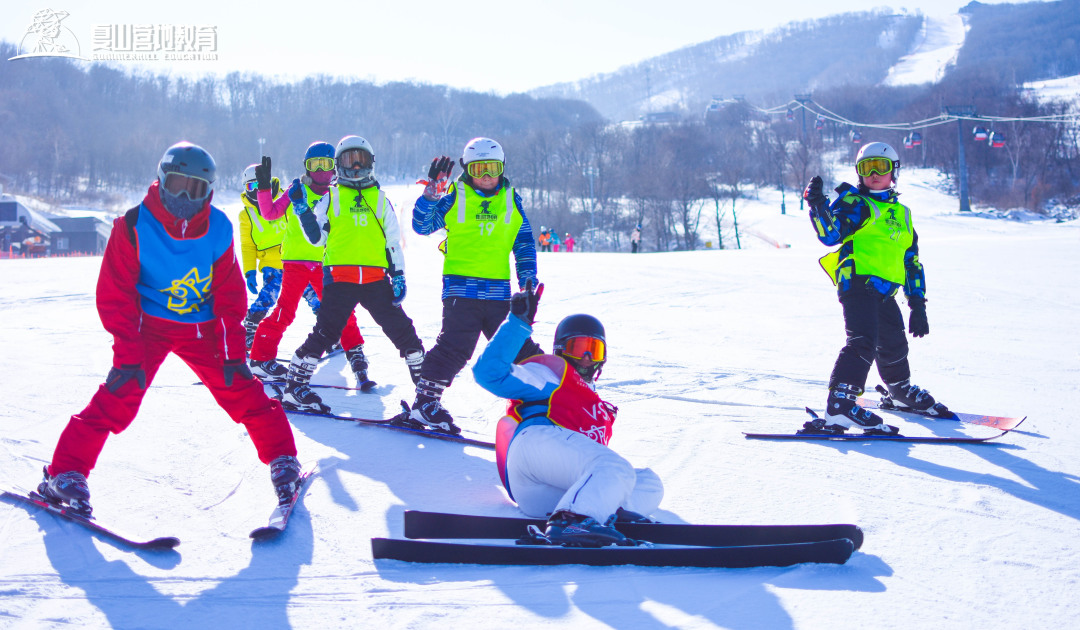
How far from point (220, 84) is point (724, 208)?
73947 mm

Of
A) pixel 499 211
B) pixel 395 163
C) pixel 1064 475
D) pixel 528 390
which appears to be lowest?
pixel 1064 475

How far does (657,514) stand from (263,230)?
560cm

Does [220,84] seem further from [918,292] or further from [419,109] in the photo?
[918,292]

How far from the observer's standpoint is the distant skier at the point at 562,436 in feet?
9.97

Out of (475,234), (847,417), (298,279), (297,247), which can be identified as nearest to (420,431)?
(475,234)

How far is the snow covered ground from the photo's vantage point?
137425 millimetres

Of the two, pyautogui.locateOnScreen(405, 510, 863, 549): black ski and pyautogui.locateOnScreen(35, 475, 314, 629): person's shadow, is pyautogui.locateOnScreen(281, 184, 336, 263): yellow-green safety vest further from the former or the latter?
pyautogui.locateOnScreen(405, 510, 863, 549): black ski

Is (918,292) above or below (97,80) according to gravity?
below

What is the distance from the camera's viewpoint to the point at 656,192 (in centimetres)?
6581

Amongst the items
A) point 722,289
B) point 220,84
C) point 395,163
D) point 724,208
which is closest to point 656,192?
point 724,208

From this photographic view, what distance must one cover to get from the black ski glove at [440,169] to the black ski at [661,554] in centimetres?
270

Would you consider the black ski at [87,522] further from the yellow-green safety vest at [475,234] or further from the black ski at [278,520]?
the yellow-green safety vest at [475,234]

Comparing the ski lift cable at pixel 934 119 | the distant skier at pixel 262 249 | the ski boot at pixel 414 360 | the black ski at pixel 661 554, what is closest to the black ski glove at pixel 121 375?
the black ski at pixel 661 554

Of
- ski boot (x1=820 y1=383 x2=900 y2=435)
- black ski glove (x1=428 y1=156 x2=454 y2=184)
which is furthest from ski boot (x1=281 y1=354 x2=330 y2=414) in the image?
ski boot (x1=820 y1=383 x2=900 y2=435)
